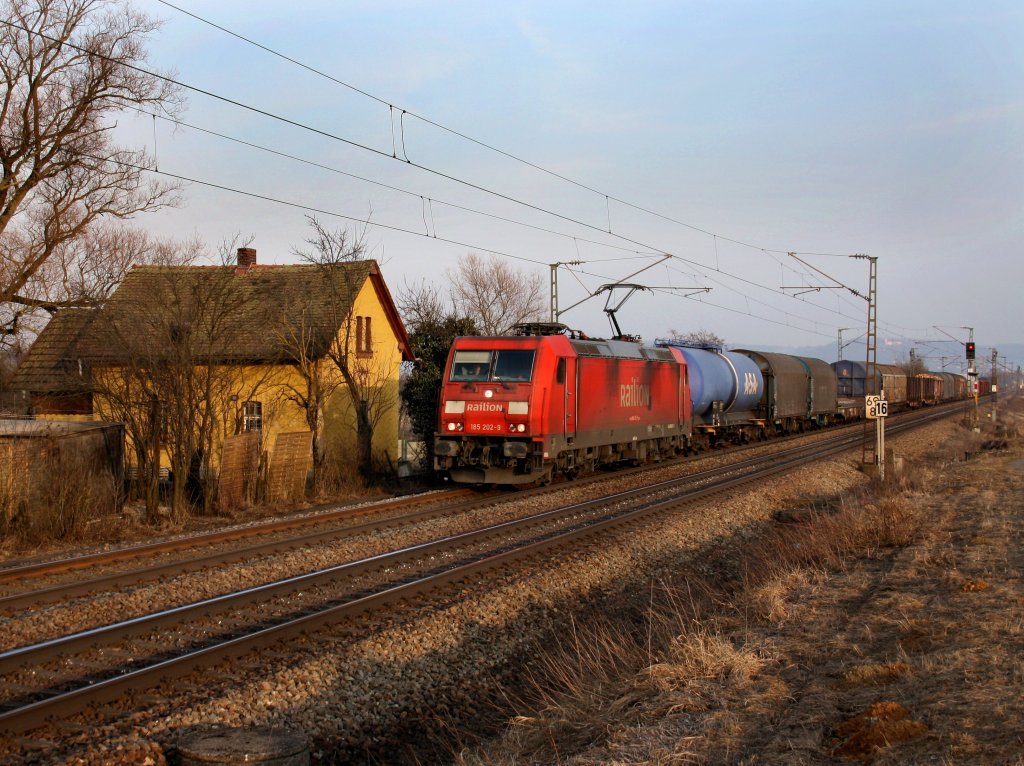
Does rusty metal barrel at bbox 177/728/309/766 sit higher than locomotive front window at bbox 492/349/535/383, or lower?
lower

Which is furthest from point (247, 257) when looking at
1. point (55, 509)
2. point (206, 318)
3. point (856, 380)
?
point (856, 380)

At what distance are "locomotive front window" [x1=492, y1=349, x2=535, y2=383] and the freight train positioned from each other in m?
0.02

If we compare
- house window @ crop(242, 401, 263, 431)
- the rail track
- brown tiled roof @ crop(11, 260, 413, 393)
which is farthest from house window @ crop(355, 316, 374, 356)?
the rail track

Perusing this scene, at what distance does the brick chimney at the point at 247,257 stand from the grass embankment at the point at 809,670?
23.6 meters

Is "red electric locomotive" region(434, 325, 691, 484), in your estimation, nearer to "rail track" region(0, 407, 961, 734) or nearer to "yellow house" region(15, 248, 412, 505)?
"rail track" region(0, 407, 961, 734)

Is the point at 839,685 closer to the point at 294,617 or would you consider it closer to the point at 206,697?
the point at 206,697

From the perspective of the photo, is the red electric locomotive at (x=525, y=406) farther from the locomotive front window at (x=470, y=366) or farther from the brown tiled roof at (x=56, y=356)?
the brown tiled roof at (x=56, y=356)

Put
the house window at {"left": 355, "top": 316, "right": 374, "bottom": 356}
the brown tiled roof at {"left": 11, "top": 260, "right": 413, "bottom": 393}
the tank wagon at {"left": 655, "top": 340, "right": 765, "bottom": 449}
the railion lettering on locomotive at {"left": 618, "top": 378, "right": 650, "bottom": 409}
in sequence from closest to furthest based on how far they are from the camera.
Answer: the brown tiled roof at {"left": 11, "top": 260, "right": 413, "bottom": 393}
the railion lettering on locomotive at {"left": 618, "top": 378, "right": 650, "bottom": 409}
the tank wagon at {"left": 655, "top": 340, "right": 765, "bottom": 449}
the house window at {"left": 355, "top": 316, "right": 374, "bottom": 356}

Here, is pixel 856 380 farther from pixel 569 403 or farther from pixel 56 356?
pixel 56 356

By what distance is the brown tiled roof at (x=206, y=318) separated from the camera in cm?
1720

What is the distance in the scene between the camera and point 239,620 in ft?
28.8

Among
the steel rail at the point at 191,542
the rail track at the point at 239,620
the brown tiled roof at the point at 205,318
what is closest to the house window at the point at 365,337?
the brown tiled roof at the point at 205,318

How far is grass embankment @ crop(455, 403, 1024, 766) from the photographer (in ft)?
16.4

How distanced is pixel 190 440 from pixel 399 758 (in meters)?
12.3
